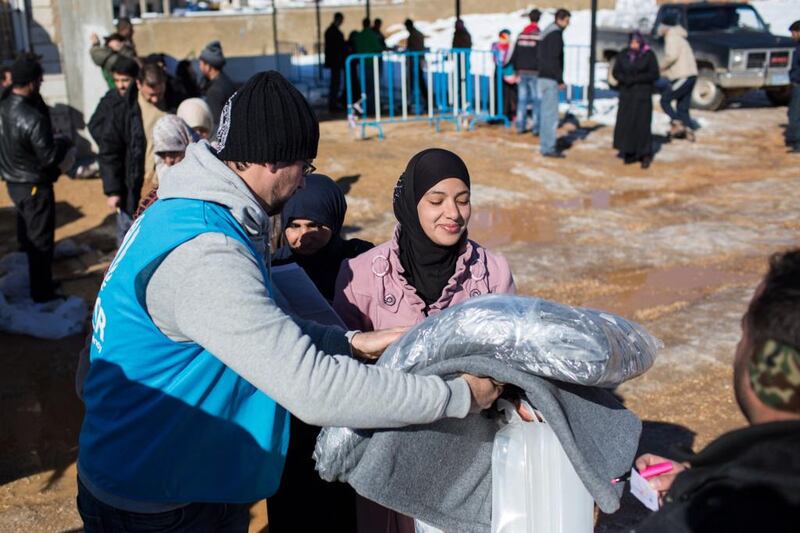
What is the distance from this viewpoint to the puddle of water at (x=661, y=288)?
7102mm

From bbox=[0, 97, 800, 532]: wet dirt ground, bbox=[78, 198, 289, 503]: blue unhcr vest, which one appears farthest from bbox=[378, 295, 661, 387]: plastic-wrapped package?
bbox=[0, 97, 800, 532]: wet dirt ground

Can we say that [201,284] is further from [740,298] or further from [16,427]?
[740,298]

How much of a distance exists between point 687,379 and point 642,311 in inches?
56.4

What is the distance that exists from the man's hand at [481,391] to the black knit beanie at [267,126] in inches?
26.7

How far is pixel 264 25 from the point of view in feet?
107

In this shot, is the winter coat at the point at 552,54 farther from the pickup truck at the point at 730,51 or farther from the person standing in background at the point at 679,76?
the pickup truck at the point at 730,51

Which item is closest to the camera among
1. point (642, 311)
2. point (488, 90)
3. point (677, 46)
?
point (642, 311)

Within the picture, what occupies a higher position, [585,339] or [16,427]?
[585,339]

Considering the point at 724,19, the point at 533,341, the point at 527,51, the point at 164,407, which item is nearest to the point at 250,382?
the point at 164,407

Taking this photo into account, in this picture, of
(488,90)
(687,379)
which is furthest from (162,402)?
(488,90)

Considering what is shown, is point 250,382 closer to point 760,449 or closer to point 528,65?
point 760,449

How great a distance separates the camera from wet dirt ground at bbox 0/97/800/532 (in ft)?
16.9

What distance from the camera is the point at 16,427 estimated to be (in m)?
5.51

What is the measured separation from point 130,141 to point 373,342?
17.5 feet
